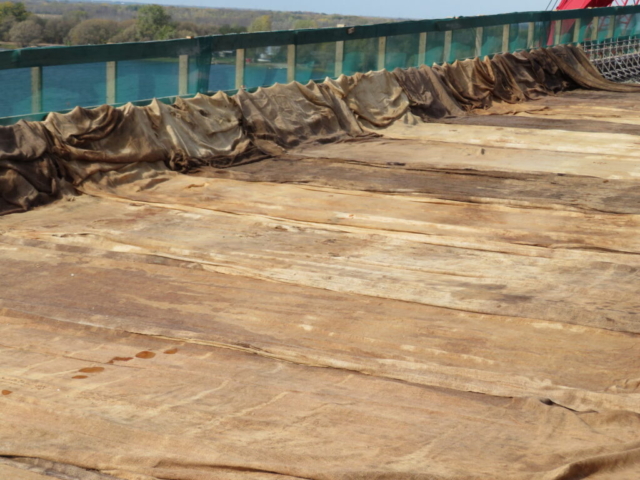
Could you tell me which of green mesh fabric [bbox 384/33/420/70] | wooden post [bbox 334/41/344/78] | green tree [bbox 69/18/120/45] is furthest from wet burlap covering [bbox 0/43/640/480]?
green tree [bbox 69/18/120/45]

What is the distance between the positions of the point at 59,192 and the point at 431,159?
12.1 feet

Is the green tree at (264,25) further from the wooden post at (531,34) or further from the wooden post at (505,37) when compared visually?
the wooden post at (505,37)

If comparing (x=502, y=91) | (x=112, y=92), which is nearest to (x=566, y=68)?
(x=502, y=91)

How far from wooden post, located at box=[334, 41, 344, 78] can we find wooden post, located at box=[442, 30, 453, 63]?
108 inches

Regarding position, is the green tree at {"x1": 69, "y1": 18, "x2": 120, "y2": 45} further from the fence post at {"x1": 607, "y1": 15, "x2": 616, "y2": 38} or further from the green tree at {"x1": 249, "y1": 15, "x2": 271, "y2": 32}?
the fence post at {"x1": 607, "y1": 15, "x2": 616, "y2": 38}

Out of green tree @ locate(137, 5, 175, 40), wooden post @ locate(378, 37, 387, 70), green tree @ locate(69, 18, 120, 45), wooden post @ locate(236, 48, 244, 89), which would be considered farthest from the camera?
green tree @ locate(137, 5, 175, 40)

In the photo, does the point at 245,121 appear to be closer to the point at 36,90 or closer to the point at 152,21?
the point at 36,90

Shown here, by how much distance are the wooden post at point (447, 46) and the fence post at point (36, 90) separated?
7610 millimetres

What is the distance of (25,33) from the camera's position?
2027cm

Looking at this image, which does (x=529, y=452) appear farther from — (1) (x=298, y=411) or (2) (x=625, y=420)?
(1) (x=298, y=411)

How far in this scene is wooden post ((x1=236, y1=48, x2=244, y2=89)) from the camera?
984 centimetres

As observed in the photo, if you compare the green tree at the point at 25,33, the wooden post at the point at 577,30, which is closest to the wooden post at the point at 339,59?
the wooden post at the point at 577,30

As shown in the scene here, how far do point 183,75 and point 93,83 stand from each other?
134cm

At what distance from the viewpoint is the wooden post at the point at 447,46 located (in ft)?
45.0
